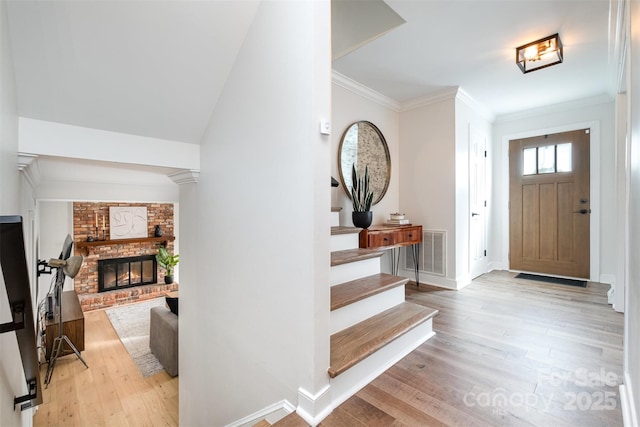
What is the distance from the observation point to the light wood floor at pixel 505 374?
132cm

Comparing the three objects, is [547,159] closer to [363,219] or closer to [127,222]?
[363,219]

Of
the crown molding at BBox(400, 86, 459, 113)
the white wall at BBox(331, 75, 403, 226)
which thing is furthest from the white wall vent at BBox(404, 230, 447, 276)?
the crown molding at BBox(400, 86, 459, 113)

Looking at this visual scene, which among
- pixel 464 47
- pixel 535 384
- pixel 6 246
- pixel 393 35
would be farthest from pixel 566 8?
pixel 6 246

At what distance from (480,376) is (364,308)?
725 mm

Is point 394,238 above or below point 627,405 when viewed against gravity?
above

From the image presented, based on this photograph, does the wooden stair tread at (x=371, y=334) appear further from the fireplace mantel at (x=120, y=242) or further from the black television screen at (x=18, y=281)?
the fireplace mantel at (x=120, y=242)

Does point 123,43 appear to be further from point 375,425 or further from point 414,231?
point 414,231

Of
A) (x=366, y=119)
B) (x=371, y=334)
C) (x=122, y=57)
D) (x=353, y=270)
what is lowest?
(x=371, y=334)

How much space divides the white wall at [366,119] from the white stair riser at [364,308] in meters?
1.42

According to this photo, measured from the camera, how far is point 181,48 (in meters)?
1.59

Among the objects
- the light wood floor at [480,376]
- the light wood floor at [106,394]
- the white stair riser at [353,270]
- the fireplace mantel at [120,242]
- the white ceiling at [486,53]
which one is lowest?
the light wood floor at [106,394]

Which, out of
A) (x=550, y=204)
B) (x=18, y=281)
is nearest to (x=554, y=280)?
(x=550, y=204)

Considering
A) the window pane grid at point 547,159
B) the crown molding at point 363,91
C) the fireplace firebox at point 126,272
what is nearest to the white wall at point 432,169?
the crown molding at point 363,91

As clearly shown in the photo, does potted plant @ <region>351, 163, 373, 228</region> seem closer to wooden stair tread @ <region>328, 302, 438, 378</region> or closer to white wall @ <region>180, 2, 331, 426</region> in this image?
wooden stair tread @ <region>328, 302, 438, 378</region>
